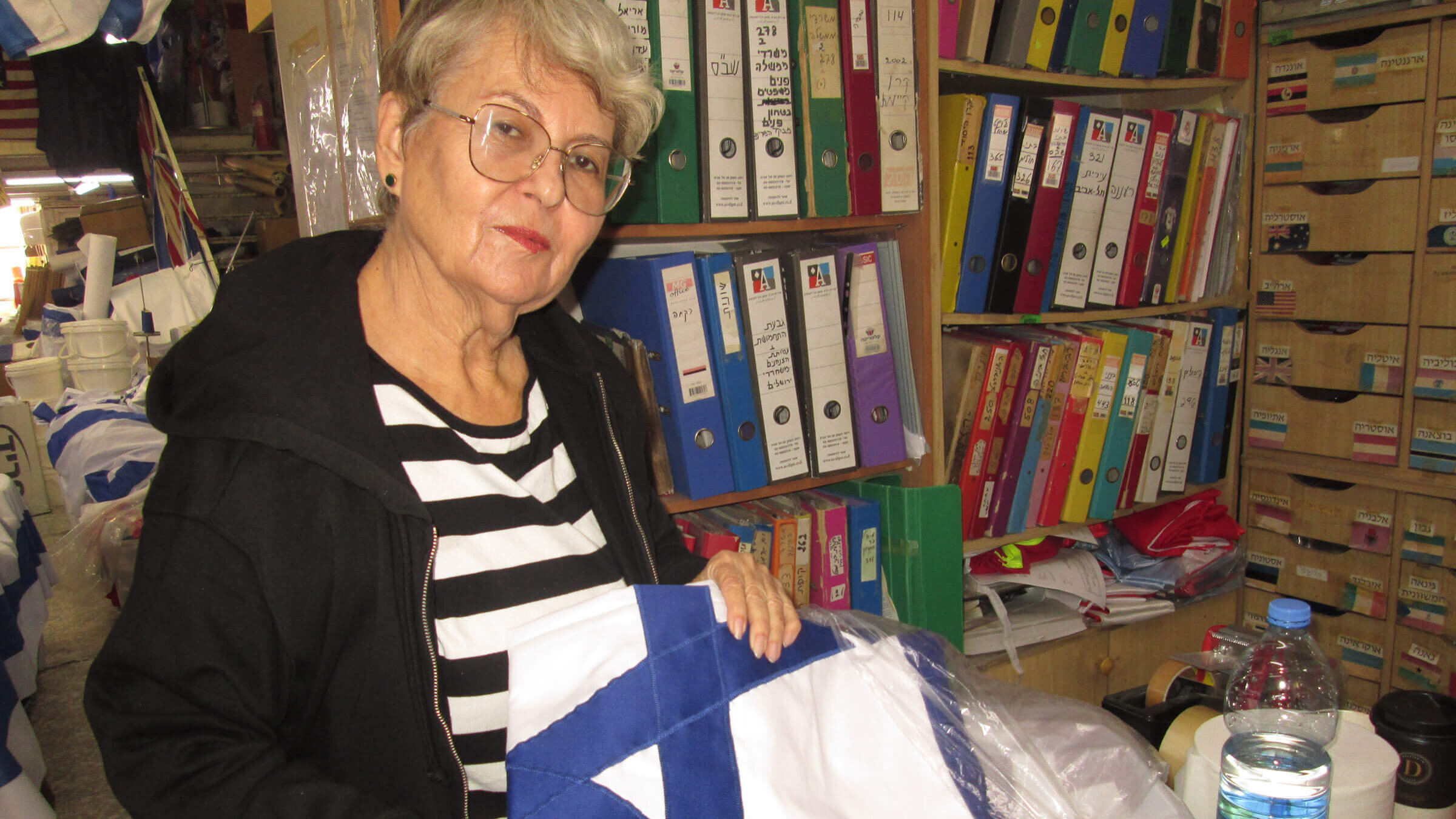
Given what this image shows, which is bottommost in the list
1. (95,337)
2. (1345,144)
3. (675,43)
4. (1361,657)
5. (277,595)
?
(1361,657)

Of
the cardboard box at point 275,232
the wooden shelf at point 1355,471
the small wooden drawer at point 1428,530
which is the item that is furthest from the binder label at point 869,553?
the cardboard box at point 275,232

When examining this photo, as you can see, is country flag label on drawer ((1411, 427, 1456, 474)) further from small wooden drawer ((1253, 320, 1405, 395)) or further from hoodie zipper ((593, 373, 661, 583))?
hoodie zipper ((593, 373, 661, 583))

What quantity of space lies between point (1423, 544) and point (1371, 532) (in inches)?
4.4

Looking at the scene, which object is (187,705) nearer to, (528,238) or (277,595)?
(277,595)

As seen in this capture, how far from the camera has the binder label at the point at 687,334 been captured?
149 cm

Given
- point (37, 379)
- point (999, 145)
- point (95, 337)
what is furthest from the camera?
point (37, 379)

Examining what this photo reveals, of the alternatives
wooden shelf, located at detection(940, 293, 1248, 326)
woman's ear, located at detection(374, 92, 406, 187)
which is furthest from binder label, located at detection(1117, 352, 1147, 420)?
woman's ear, located at detection(374, 92, 406, 187)

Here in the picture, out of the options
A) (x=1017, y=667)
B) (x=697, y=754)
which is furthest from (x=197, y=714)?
(x=1017, y=667)

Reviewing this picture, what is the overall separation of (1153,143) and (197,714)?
2144mm

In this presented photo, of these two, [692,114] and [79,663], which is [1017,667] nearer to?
[692,114]

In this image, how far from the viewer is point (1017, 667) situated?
6.43 ft

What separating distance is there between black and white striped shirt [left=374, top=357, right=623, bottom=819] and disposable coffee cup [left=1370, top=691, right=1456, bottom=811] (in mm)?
851

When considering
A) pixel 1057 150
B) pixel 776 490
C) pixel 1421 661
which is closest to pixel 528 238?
pixel 776 490

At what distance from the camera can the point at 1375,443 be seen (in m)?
2.13
